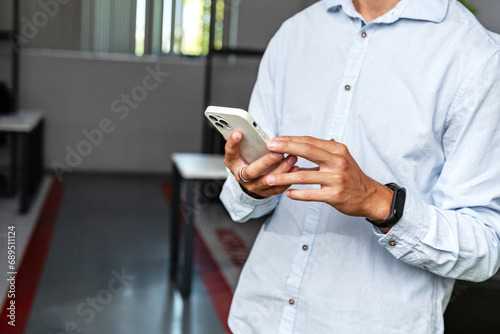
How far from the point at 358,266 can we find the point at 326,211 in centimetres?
10

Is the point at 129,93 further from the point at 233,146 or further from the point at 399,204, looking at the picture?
the point at 399,204

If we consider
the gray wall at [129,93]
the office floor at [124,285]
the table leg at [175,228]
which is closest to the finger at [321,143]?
the office floor at [124,285]

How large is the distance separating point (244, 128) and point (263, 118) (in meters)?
0.23

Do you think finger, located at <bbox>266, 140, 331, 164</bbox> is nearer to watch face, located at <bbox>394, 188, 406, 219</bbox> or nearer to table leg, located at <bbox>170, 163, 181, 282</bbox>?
watch face, located at <bbox>394, 188, 406, 219</bbox>

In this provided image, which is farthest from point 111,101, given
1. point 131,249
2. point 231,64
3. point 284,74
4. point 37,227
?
point 284,74

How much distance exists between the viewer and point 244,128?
744 millimetres

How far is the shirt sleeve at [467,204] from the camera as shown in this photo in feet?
2.43

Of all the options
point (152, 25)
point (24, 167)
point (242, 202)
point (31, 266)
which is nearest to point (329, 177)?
point (242, 202)

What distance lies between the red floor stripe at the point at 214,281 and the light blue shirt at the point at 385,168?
182cm

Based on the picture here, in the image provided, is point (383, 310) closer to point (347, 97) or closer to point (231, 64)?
point (347, 97)

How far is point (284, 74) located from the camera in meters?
0.97

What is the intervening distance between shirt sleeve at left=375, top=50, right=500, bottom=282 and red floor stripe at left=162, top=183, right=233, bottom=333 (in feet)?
6.53

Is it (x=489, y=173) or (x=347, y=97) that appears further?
(x=347, y=97)

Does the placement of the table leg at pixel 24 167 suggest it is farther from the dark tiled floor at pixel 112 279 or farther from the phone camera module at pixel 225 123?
the phone camera module at pixel 225 123
